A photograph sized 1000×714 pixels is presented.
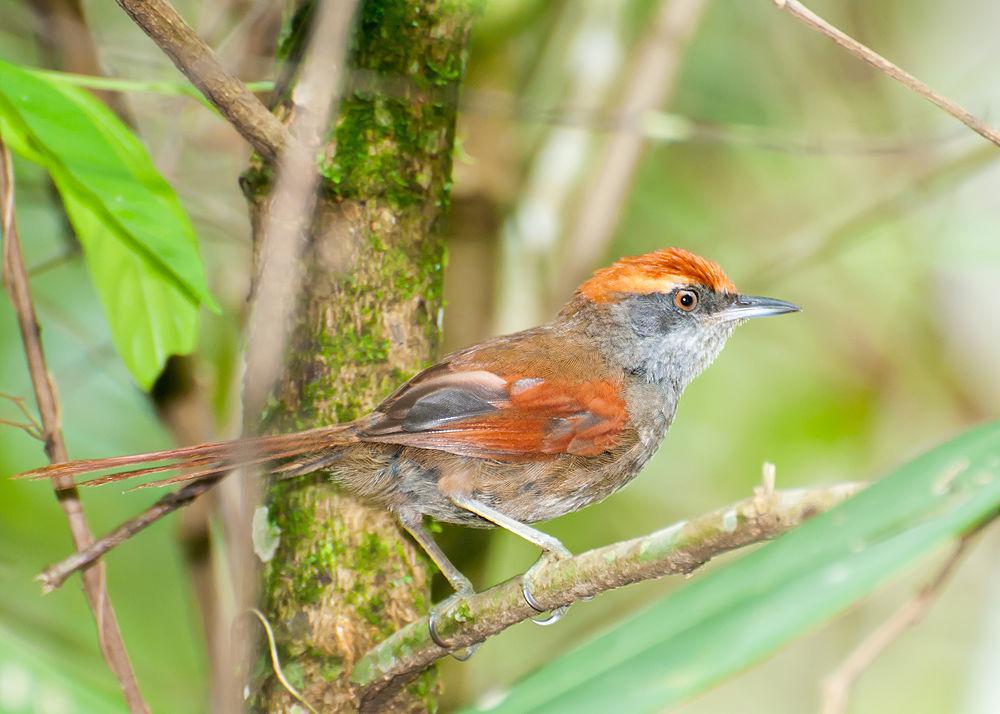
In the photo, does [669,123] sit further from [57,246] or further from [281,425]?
[57,246]

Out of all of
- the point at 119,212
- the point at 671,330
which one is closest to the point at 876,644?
the point at 119,212

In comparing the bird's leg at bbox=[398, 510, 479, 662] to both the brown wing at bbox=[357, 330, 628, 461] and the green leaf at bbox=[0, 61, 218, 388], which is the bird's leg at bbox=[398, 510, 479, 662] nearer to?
the brown wing at bbox=[357, 330, 628, 461]

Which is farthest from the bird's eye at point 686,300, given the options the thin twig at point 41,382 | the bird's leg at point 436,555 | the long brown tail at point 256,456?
the thin twig at point 41,382

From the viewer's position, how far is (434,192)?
9.34 ft

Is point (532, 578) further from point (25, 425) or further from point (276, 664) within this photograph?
point (25, 425)

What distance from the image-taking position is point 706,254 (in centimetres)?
662

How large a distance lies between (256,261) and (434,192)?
1.66 ft

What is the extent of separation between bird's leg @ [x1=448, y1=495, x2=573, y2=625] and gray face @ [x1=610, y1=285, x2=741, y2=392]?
89 centimetres

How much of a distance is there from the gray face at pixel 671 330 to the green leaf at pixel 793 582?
2.23 m

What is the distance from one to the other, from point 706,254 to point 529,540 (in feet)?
13.2

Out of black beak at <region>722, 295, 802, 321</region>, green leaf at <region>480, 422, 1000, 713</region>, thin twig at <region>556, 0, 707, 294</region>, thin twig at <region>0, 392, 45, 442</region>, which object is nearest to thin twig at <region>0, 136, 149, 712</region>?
thin twig at <region>0, 392, 45, 442</region>

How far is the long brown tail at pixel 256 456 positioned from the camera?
257cm

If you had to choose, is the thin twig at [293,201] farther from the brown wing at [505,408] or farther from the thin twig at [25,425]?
the thin twig at [25,425]

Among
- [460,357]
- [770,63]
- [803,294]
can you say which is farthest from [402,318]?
[770,63]
